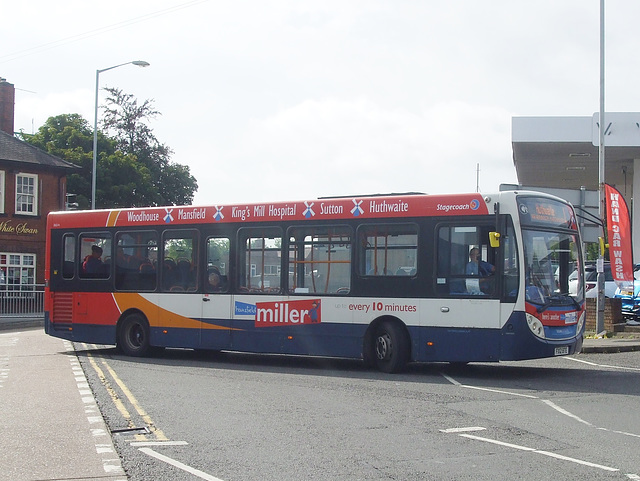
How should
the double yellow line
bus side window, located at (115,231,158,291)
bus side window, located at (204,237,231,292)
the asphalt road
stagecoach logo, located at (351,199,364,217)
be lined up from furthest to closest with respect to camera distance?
bus side window, located at (115,231,158,291) → bus side window, located at (204,237,231,292) → stagecoach logo, located at (351,199,364,217) → the double yellow line → the asphalt road

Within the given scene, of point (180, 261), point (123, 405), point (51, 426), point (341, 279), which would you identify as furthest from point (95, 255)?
point (51, 426)

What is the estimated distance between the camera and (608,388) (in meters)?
13.2

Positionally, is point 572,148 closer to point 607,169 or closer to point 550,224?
point 607,169

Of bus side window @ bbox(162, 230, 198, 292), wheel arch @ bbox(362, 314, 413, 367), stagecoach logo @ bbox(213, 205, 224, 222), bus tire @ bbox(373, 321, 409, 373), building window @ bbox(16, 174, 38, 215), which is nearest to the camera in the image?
bus tire @ bbox(373, 321, 409, 373)

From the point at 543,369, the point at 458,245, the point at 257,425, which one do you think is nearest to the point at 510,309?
the point at 458,245

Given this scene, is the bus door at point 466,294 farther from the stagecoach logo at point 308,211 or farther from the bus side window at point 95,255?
the bus side window at point 95,255

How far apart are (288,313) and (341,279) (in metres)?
1.24

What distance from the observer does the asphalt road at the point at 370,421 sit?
7.66 meters

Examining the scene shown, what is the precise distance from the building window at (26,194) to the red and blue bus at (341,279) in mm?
24864

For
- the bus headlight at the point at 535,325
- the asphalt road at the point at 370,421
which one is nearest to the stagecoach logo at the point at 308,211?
the asphalt road at the point at 370,421

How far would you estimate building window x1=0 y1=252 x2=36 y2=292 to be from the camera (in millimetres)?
41406

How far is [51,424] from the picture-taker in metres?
9.91

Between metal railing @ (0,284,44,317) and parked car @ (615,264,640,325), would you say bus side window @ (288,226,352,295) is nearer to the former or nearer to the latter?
parked car @ (615,264,640,325)

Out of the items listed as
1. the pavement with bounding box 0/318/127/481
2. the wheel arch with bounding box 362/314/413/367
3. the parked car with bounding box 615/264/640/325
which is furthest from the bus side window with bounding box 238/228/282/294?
the parked car with bounding box 615/264/640/325
